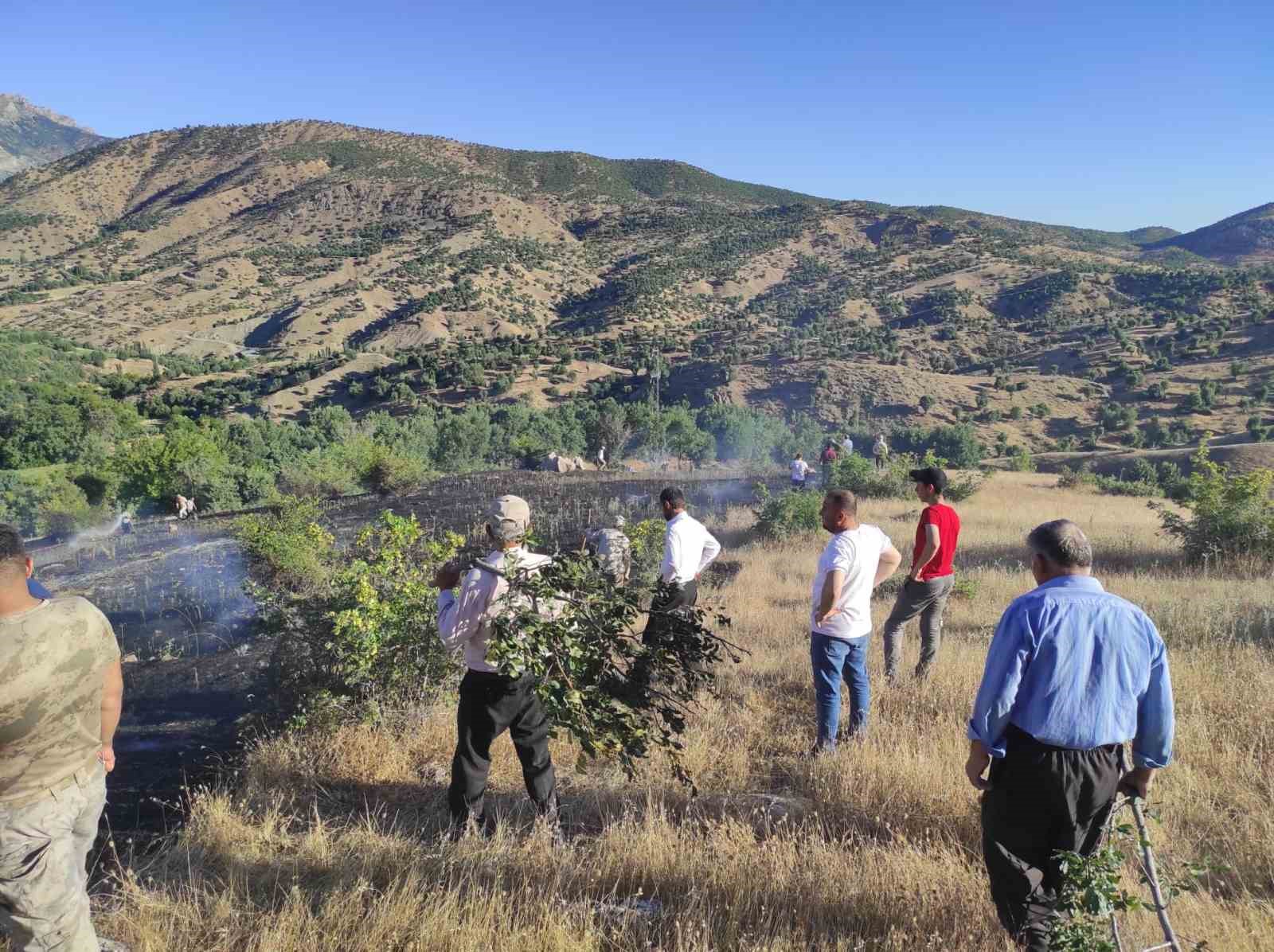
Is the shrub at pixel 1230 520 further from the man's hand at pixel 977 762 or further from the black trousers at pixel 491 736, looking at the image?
the black trousers at pixel 491 736

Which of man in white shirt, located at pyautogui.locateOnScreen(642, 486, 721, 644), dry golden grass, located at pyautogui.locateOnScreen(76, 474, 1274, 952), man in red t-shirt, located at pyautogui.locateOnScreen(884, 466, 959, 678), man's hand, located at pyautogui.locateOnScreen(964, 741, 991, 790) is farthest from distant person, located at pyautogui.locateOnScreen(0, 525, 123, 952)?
man in red t-shirt, located at pyautogui.locateOnScreen(884, 466, 959, 678)

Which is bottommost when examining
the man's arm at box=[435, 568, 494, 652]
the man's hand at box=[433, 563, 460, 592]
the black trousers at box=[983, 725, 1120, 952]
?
the black trousers at box=[983, 725, 1120, 952]

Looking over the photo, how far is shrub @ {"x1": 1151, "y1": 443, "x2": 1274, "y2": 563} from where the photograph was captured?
9.87 meters

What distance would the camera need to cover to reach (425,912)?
261 cm

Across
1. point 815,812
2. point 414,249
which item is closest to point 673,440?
point 815,812

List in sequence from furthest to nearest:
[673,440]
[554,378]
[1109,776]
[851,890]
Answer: [554,378], [673,440], [851,890], [1109,776]

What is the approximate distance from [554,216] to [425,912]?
10199 cm

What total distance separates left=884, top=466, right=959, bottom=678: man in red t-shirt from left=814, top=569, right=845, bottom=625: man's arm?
4.04 ft

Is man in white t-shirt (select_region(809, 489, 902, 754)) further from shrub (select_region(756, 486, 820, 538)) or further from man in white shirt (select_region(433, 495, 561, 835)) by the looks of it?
shrub (select_region(756, 486, 820, 538))

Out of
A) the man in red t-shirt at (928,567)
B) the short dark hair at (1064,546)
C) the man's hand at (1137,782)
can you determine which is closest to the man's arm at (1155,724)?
the man's hand at (1137,782)

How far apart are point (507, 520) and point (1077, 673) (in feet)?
7.36

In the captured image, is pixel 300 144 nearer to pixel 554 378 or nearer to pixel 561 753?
pixel 554 378

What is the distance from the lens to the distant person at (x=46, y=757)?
2.35 metres

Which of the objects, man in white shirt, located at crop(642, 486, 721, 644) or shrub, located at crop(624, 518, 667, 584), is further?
shrub, located at crop(624, 518, 667, 584)
